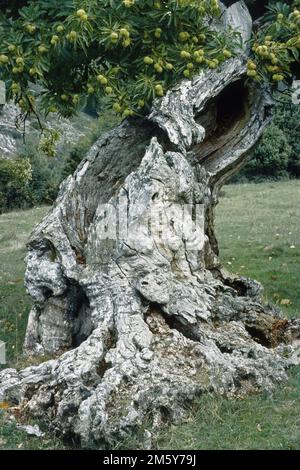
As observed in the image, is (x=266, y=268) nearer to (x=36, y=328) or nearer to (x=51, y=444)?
(x=36, y=328)

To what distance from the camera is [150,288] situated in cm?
833

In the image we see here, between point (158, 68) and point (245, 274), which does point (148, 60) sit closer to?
point (158, 68)

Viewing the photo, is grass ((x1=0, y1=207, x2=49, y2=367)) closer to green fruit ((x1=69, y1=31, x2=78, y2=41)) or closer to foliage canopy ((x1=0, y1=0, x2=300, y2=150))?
foliage canopy ((x1=0, y1=0, x2=300, y2=150))

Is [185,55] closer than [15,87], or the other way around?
[185,55]

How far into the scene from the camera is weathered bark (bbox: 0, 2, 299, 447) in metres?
7.12

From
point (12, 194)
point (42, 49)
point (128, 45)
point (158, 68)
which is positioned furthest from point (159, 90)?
point (12, 194)

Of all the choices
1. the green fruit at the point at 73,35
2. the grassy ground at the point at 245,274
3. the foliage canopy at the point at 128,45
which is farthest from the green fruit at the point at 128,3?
the grassy ground at the point at 245,274

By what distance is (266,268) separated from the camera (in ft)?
51.2

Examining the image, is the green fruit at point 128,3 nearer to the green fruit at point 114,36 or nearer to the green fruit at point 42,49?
the green fruit at point 114,36

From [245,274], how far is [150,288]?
23.0 ft

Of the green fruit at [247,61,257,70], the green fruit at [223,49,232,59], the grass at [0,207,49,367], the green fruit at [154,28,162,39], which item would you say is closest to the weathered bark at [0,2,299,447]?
the green fruit at [247,61,257,70]

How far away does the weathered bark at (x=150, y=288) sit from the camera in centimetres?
712
